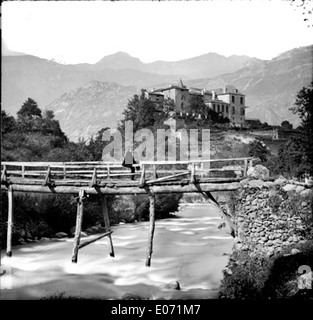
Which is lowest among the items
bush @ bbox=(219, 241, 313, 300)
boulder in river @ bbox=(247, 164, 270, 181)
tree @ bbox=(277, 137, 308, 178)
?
bush @ bbox=(219, 241, 313, 300)

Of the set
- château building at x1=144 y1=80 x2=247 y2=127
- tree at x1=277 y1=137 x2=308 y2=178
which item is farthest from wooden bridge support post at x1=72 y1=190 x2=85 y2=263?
château building at x1=144 y1=80 x2=247 y2=127

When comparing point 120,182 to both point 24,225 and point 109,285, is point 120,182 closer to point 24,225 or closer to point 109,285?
point 109,285

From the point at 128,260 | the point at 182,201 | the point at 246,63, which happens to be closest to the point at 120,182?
the point at 128,260

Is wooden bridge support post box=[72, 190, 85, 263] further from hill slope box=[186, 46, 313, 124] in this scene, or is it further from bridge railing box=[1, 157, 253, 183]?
hill slope box=[186, 46, 313, 124]

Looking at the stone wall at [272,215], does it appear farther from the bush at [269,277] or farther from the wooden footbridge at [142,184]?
the wooden footbridge at [142,184]

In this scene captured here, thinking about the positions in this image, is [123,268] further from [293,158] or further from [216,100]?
[216,100]

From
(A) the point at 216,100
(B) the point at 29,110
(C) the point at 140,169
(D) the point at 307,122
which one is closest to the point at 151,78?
(C) the point at 140,169

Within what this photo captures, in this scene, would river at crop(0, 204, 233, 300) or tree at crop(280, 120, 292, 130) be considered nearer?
river at crop(0, 204, 233, 300)
